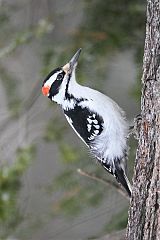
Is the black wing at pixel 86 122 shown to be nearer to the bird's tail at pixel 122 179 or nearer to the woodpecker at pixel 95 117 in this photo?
the woodpecker at pixel 95 117

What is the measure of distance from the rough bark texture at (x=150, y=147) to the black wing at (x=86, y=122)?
0.41 metres

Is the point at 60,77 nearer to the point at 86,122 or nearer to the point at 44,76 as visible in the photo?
the point at 86,122

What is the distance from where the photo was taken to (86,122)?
5.64 ft

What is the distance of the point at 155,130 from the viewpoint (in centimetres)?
128

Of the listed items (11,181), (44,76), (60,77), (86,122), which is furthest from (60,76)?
(11,181)

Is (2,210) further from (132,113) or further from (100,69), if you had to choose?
(132,113)

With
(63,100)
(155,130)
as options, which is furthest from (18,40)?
(155,130)

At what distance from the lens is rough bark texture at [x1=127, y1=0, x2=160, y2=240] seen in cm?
127

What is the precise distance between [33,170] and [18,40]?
69.8 inches

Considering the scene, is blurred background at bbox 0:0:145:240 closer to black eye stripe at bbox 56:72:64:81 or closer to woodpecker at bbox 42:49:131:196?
woodpecker at bbox 42:49:131:196

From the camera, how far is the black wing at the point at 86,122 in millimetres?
1701

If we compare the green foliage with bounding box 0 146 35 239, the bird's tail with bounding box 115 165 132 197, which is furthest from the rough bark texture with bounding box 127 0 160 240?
the green foliage with bounding box 0 146 35 239

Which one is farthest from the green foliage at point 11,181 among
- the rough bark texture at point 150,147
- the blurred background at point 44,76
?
the rough bark texture at point 150,147

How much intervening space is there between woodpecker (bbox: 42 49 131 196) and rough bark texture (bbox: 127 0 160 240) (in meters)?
0.36
